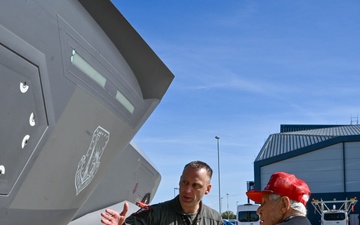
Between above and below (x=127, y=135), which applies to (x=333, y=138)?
above

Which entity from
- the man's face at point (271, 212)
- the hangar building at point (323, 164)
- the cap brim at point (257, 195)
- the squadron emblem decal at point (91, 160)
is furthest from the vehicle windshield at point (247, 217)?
the man's face at point (271, 212)

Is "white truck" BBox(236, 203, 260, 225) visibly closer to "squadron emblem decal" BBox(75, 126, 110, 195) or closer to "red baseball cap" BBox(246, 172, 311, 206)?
"squadron emblem decal" BBox(75, 126, 110, 195)

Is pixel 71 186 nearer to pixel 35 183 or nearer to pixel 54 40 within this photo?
pixel 35 183

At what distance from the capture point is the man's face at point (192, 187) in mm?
3639

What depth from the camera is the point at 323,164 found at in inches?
1752

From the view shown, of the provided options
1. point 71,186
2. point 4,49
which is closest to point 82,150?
point 71,186

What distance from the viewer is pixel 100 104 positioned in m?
3.69

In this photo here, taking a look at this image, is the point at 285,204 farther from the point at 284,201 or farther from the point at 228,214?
the point at 228,214

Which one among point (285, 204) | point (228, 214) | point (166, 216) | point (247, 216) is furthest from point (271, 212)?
point (228, 214)

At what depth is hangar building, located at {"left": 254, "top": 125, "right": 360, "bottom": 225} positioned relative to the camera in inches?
1718

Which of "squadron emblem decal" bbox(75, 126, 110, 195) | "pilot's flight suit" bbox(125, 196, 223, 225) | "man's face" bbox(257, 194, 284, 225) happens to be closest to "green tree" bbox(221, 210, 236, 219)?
"squadron emblem decal" bbox(75, 126, 110, 195)

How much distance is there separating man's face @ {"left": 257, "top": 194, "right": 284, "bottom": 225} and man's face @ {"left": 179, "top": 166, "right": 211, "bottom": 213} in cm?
76

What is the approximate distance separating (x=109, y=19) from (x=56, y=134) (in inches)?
29.9

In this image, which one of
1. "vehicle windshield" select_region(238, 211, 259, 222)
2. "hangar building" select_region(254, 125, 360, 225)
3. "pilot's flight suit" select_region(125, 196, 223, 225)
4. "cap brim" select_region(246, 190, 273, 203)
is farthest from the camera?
"hangar building" select_region(254, 125, 360, 225)
